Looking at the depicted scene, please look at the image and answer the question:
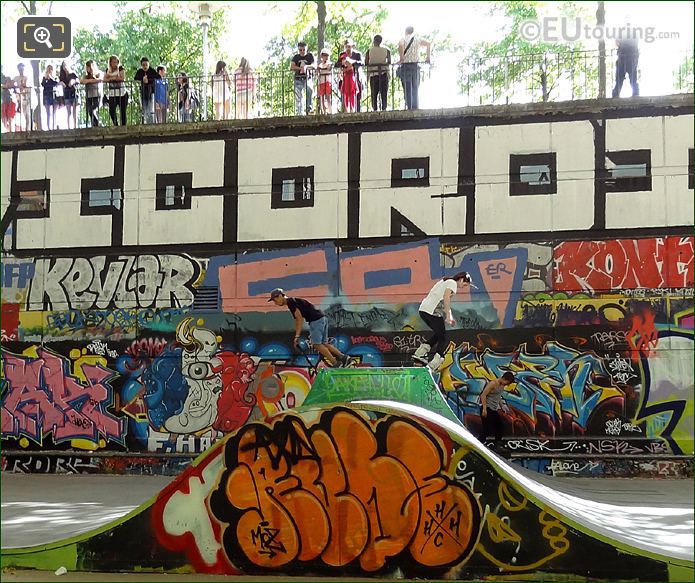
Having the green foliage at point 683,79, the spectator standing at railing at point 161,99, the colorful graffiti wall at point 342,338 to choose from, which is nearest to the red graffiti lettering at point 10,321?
the colorful graffiti wall at point 342,338

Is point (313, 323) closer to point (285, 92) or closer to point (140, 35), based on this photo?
point (285, 92)

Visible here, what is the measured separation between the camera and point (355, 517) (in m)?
6.28

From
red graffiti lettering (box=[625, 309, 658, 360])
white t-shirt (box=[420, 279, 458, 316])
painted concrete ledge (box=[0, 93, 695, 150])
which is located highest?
painted concrete ledge (box=[0, 93, 695, 150])

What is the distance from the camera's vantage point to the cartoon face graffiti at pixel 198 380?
13555mm

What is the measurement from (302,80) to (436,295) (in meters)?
5.34

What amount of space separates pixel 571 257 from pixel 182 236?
7395 millimetres

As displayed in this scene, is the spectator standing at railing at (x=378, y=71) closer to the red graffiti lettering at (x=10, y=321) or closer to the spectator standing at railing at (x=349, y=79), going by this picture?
the spectator standing at railing at (x=349, y=79)

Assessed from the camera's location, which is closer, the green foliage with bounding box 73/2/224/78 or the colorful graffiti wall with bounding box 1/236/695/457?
the colorful graffiti wall with bounding box 1/236/695/457

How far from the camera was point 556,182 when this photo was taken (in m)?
13.3

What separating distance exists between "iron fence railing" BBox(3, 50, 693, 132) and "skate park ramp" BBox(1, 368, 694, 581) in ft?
30.0

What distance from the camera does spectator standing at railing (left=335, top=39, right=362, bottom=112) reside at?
14.3m

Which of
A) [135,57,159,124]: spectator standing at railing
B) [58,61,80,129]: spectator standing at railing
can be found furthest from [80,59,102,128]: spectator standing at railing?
[135,57,159,124]: spectator standing at railing

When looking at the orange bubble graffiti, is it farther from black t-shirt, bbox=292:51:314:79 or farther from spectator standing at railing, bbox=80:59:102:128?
spectator standing at railing, bbox=80:59:102:128

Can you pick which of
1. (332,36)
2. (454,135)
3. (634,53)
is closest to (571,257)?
Answer: (454,135)
